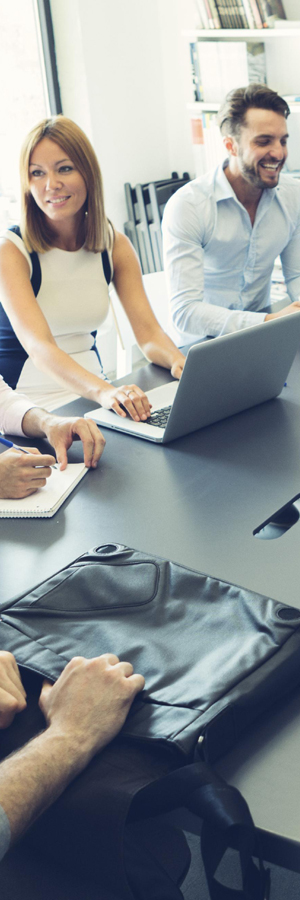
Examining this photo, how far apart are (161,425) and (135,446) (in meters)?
0.08

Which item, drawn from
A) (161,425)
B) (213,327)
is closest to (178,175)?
(213,327)

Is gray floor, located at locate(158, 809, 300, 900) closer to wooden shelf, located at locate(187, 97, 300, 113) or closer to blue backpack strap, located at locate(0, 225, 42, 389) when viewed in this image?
blue backpack strap, located at locate(0, 225, 42, 389)

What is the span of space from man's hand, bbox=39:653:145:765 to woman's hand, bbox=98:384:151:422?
78 cm

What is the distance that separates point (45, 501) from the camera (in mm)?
1230

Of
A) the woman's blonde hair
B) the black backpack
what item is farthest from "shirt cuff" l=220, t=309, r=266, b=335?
the black backpack

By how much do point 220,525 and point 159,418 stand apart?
45 cm

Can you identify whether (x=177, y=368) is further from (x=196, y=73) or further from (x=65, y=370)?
(x=196, y=73)

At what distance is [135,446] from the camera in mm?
1443

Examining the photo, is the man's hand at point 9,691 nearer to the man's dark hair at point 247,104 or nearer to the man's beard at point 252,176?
the man's beard at point 252,176

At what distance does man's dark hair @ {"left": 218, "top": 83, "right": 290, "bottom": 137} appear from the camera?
2275 mm

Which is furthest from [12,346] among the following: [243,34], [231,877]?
[243,34]

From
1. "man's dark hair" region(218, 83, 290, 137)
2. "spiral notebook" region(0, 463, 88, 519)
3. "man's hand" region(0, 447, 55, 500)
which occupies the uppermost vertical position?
"man's dark hair" region(218, 83, 290, 137)

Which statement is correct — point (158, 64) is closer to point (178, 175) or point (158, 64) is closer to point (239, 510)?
point (178, 175)

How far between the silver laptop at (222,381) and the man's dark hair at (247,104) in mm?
1127
